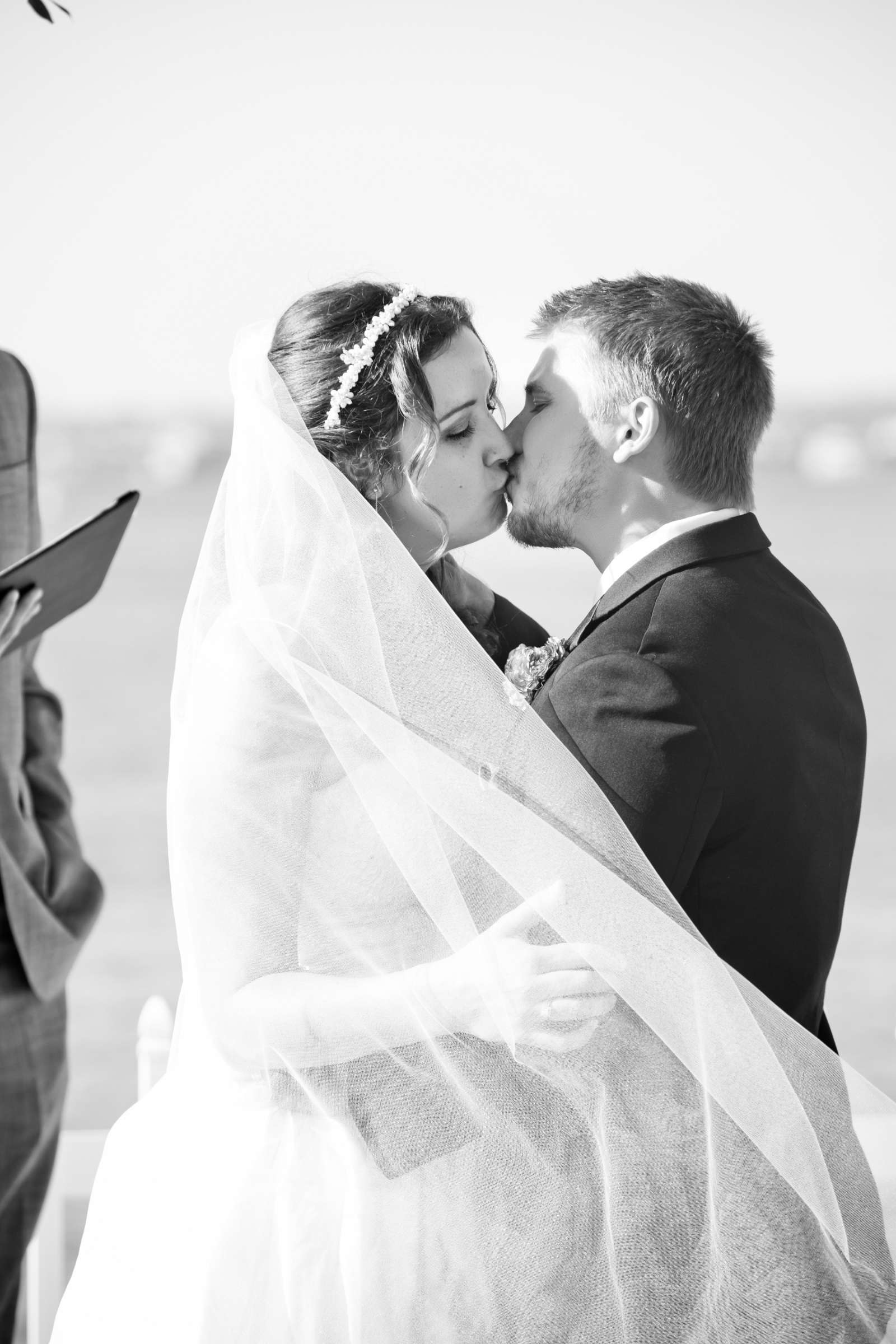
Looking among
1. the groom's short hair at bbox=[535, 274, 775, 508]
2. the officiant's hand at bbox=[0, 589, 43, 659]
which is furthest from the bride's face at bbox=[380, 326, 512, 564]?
the officiant's hand at bbox=[0, 589, 43, 659]

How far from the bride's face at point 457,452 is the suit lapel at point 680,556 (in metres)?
0.27

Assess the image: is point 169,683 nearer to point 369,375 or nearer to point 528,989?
point 369,375

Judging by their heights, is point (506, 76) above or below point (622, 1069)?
above

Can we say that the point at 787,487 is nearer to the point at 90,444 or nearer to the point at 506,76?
the point at 506,76

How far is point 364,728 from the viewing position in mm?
1448

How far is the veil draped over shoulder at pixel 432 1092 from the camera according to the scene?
1.34 meters

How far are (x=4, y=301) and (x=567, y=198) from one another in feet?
15.9

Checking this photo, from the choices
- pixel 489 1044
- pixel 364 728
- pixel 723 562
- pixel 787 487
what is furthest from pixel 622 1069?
pixel 787 487

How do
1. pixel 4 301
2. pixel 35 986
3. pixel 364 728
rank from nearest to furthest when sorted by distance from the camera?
pixel 364 728, pixel 35 986, pixel 4 301

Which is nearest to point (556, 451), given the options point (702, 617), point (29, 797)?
point (702, 617)

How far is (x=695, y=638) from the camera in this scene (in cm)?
150

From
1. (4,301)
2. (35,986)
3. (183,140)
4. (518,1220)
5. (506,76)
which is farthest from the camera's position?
(4,301)

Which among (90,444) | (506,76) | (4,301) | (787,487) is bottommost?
(787,487)

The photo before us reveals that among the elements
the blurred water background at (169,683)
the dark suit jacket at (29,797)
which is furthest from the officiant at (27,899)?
the blurred water background at (169,683)
